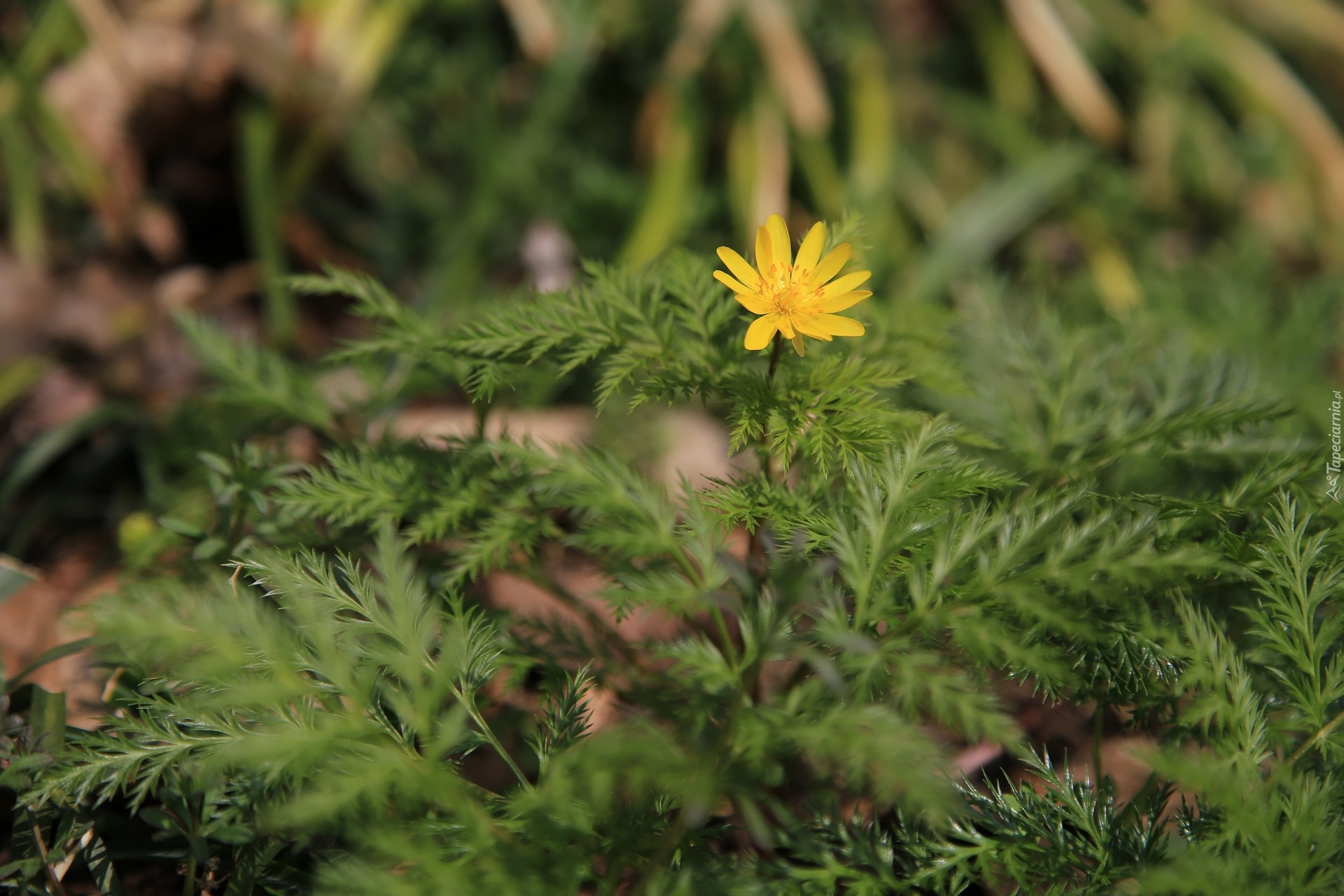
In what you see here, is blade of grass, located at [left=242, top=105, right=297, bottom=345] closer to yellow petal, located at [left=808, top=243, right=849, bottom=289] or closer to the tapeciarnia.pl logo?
yellow petal, located at [left=808, top=243, right=849, bottom=289]

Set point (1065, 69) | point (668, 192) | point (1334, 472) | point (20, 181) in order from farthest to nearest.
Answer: point (1065, 69) → point (668, 192) → point (20, 181) → point (1334, 472)

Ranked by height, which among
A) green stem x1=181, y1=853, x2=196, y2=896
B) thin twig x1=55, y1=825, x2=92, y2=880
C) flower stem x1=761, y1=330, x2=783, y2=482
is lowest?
thin twig x1=55, y1=825, x2=92, y2=880

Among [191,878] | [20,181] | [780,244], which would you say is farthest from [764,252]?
[20,181]

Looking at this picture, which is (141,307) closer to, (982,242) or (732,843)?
(732,843)

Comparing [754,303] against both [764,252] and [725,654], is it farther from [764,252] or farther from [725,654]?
[725,654]

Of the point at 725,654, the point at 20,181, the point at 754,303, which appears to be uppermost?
the point at 754,303

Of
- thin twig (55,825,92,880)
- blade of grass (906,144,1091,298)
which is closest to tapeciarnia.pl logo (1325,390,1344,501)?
blade of grass (906,144,1091,298)
